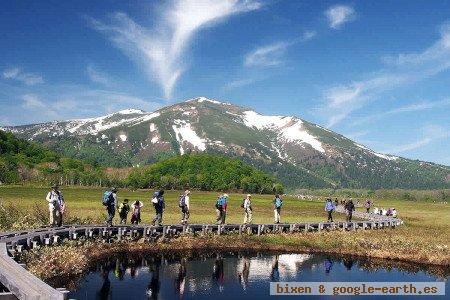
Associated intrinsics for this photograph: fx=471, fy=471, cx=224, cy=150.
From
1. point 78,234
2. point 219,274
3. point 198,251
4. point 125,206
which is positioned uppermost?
point 125,206

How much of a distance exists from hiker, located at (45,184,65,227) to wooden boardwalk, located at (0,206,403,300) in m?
1.00

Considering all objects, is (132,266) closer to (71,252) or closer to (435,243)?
(71,252)

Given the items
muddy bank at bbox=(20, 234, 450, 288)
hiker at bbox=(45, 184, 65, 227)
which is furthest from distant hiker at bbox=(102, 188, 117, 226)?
hiker at bbox=(45, 184, 65, 227)

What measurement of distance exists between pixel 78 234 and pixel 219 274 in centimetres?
1102

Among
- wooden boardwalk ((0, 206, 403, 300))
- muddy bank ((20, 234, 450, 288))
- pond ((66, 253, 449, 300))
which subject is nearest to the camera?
wooden boardwalk ((0, 206, 403, 300))

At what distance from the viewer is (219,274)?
95.8 ft

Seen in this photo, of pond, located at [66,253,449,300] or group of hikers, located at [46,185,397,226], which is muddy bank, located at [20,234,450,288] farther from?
group of hikers, located at [46,185,397,226]

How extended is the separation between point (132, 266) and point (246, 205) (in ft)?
49.1

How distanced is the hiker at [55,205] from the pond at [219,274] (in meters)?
5.33

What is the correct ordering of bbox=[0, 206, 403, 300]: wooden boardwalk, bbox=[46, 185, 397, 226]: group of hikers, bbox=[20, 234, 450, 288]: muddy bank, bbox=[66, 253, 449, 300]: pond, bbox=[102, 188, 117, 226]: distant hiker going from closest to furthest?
bbox=[0, 206, 403, 300]: wooden boardwalk < bbox=[66, 253, 449, 300]: pond < bbox=[20, 234, 450, 288]: muddy bank < bbox=[46, 185, 397, 226]: group of hikers < bbox=[102, 188, 117, 226]: distant hiker

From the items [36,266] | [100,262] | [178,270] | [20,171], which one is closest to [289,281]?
[178,270]

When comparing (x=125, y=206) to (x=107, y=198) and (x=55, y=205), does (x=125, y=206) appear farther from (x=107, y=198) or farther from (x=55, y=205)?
(x=55, y=205)

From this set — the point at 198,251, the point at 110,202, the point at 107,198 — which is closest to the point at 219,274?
the point at 198,251

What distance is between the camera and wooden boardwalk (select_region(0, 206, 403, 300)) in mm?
13766
